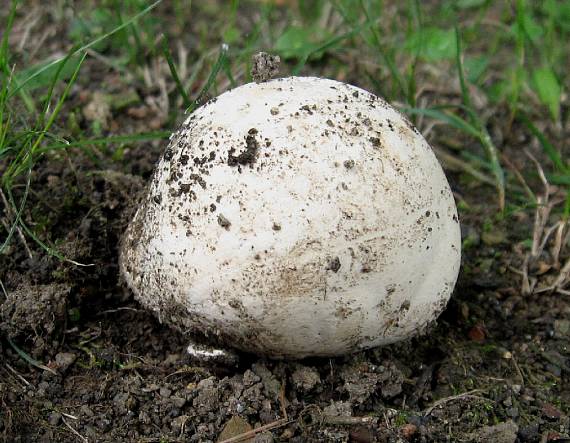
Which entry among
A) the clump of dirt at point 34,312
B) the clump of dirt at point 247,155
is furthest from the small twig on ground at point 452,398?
the clump of dirt at point 34,312

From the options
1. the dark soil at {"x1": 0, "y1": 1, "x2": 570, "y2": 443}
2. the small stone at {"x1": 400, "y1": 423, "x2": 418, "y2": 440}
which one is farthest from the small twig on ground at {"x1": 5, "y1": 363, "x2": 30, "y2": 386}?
the small stone at {"x1": 400, "y1": 423, "x2": 418, "y2": 440}

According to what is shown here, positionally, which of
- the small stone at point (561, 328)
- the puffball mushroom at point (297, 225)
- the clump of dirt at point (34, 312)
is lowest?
the small stone at point (561, 328)

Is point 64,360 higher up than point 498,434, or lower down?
higher up

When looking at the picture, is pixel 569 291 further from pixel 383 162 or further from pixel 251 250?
pixel 251 250

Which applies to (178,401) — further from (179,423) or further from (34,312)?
(34,312)

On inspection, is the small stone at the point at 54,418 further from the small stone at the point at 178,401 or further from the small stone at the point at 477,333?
the small stone at the point at 477,333

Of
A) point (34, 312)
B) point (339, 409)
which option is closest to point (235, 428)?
point (339, 409)
